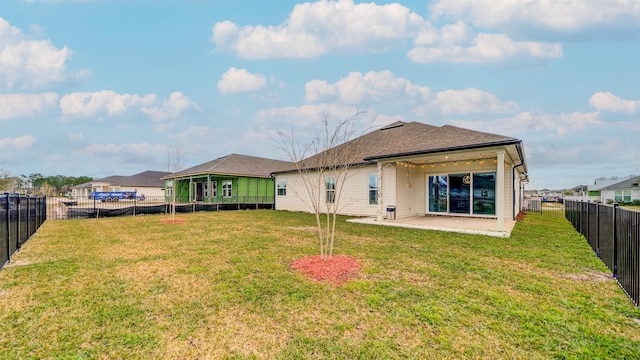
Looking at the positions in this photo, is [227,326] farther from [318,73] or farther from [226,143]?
[226,143]

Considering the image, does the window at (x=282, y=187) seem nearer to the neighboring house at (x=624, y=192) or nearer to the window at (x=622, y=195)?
the neighboring house at (x=624, y=192)

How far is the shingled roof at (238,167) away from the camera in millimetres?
23031

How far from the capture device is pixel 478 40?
13320mm

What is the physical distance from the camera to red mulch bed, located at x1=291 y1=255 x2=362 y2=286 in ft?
14.6

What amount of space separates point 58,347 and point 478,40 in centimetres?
1734

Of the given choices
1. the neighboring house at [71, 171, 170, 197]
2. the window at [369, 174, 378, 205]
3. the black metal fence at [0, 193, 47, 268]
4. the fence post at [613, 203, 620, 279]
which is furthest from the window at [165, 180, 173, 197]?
the fence post at [613, 203, 620, 279]

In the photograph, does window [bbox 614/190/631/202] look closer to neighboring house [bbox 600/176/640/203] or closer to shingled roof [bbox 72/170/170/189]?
neighboring house [bbox 600/176/640/203]

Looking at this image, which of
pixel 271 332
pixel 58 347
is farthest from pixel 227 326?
pixel 58 347

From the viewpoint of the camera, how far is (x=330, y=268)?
4906 mm

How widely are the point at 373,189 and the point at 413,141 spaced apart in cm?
321

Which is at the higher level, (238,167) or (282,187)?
(238,167)

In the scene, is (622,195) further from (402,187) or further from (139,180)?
(139,180)

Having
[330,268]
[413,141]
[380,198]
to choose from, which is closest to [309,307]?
[330,268]

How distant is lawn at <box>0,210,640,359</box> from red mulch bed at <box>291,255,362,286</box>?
22cm
